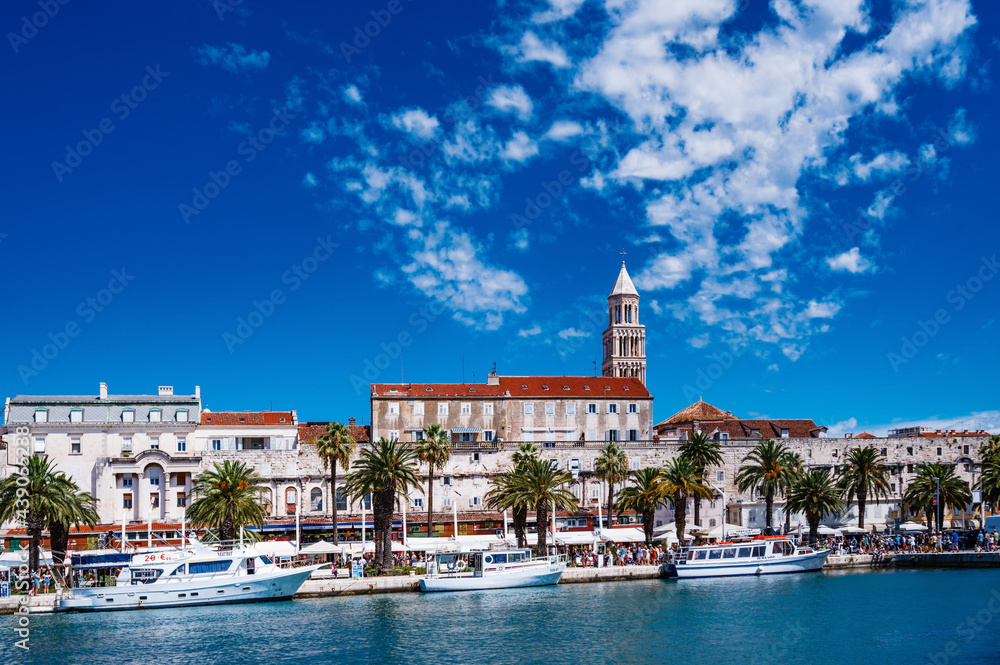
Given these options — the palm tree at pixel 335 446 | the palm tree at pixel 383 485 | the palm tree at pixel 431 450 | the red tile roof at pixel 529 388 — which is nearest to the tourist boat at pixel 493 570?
the palm tree at pixel 383 485

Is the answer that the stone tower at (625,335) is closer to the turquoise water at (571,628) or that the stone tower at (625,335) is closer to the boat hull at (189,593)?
the turquoise water at (571,628)

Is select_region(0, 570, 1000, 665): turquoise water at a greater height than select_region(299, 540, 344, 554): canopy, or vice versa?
select_region(299, 540, 344, 554): canopy

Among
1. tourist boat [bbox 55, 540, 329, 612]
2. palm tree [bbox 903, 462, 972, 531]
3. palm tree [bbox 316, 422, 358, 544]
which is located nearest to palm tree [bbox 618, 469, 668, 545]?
palm tree [bbox 316, 422, 358, 544]

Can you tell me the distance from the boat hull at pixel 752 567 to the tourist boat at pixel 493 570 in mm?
9129

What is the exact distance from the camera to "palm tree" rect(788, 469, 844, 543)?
81312mm

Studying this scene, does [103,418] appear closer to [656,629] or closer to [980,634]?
[656,629]

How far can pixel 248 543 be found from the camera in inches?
2699

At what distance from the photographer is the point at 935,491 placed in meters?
88.9

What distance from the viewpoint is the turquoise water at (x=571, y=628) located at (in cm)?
4372

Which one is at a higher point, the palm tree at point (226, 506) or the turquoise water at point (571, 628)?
the palm tree at point (226, 506)

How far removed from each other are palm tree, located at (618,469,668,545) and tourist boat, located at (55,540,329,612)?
28.7 metres

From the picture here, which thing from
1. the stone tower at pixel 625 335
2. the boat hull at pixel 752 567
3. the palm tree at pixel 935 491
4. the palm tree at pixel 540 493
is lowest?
the boat hull at pixel 752 567

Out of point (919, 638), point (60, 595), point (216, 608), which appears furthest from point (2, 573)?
point (919, 638)

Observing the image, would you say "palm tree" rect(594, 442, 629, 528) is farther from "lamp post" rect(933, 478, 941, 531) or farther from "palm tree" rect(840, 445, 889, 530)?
"lamp post" rect(933, 478, 941, 531)
